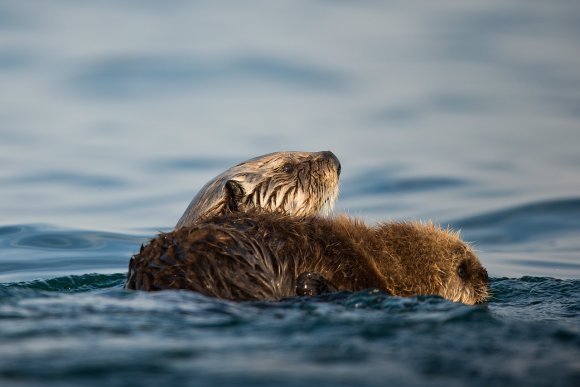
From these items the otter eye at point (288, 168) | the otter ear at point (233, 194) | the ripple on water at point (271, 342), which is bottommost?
the ripple on water at point (271, 342)

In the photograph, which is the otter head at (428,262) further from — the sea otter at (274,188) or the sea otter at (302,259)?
the sea otter at (274,188)

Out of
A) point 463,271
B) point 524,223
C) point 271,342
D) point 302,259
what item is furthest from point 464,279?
point 524,223

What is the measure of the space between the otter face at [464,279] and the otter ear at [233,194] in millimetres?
1446

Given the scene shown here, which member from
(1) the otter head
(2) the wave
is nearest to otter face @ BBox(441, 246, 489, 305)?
(1) the otter head

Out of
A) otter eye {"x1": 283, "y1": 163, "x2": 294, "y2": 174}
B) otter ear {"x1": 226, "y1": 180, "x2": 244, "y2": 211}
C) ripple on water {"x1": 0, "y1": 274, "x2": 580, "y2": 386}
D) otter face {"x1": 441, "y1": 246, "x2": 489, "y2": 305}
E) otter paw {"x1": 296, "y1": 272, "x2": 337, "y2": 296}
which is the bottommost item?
ripple on water {"x1": 0, "y1": 274, "x2": 580, "y2": 386}

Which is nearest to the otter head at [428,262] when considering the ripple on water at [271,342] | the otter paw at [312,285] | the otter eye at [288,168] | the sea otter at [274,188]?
the otter paw at [312,285]

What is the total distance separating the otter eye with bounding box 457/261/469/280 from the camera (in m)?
5.63

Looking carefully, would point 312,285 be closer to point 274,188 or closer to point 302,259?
point 302,259

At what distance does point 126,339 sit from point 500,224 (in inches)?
289

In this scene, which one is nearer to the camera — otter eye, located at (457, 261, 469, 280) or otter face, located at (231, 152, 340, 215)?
otter eye, located at (457, 261, 469, 280)

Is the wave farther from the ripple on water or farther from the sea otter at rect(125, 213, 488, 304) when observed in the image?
the ripple on water

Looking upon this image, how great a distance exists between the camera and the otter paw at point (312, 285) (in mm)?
4820

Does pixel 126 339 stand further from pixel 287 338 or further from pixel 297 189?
pixel 297 189

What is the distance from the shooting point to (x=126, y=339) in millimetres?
3578
